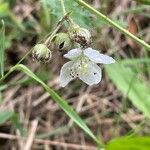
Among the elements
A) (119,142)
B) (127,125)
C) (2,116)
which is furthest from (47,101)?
(119,142)

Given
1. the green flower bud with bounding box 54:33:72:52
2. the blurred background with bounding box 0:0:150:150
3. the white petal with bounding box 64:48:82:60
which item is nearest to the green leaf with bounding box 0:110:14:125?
the blurred background with bounding box 0:0:150:150

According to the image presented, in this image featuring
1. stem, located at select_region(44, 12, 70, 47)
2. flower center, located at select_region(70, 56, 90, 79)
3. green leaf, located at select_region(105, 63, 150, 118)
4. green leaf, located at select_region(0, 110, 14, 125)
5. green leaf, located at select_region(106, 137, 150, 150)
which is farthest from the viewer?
green leaf, located at select_region(105, 63, 150, 118)

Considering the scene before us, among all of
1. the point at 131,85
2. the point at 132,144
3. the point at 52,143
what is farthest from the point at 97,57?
the point at 52,143

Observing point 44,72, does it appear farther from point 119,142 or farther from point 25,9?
point 119,142

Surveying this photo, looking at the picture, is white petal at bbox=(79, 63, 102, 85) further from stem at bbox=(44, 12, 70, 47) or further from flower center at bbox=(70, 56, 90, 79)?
stem at bbox=(44, 12, 70, 47)

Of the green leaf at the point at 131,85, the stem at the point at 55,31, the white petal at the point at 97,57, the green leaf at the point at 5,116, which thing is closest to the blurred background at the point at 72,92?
the green leaf at the point at 131,85

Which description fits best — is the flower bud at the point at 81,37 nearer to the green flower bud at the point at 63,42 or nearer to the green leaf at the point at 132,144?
the green flower bud at the point at 63,42
